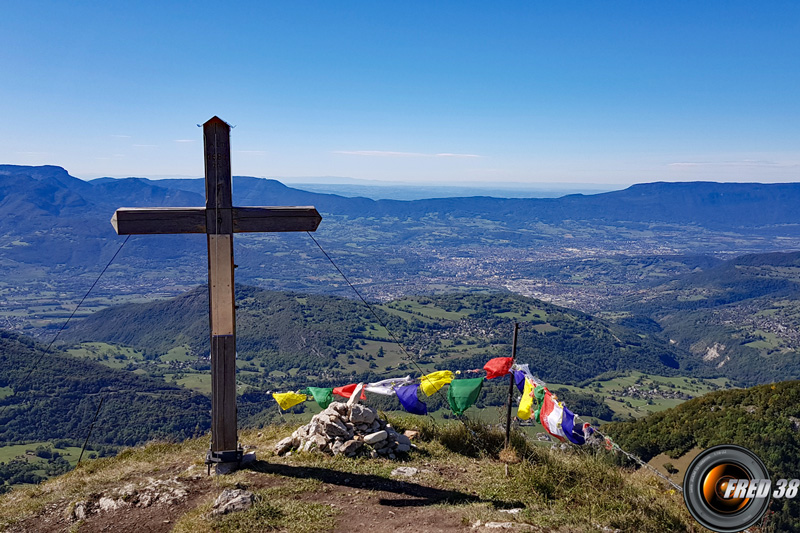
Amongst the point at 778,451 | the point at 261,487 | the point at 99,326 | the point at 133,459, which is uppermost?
the point at 261,487

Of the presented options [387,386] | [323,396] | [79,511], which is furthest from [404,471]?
[79,511]

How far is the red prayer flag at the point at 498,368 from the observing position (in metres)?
9.66

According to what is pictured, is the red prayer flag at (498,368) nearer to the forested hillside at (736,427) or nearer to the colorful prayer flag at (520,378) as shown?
the colorful prayer flag at (520,378)

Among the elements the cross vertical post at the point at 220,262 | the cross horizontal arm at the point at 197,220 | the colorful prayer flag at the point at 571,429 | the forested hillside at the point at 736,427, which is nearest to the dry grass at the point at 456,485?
the colorful prayer flag at the point at 571,429

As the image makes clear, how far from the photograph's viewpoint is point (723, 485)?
569 cm

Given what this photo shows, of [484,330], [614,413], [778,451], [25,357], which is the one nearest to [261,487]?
[778,451]

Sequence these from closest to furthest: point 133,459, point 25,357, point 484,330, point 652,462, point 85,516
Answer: point 85,516 < point 133,459 < point 652,462 < point 25,357 < point 484,330

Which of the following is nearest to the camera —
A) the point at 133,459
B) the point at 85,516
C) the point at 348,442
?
the point at 85,516

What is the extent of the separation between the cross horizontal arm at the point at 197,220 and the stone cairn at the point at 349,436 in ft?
12.1

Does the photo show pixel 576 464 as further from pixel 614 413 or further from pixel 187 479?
pixel 614 413

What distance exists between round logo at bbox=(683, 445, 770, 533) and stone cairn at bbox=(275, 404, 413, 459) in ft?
16.0

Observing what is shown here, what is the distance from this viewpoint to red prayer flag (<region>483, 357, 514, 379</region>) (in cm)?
966

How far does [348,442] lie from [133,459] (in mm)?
4469

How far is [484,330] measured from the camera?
150 metres
